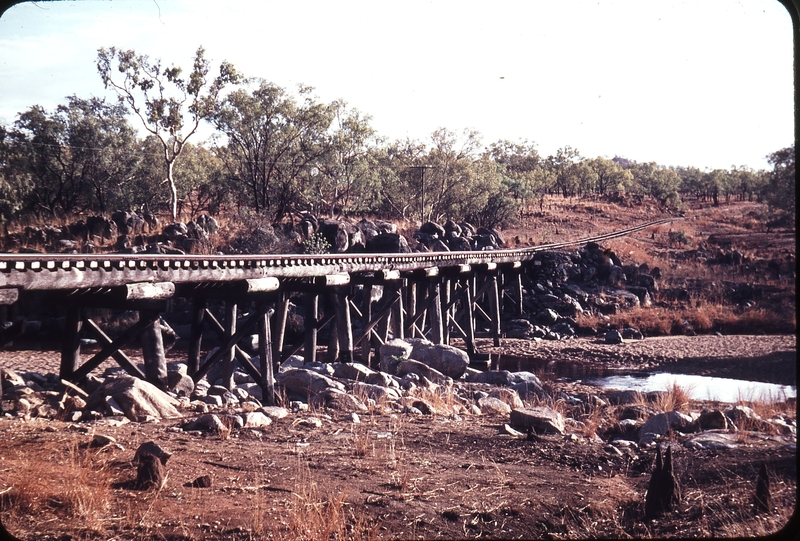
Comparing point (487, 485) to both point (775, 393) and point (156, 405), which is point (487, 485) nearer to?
point (156, 405)

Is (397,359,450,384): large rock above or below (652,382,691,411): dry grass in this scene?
above

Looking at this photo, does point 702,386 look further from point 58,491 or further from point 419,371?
Answer: point 58,491

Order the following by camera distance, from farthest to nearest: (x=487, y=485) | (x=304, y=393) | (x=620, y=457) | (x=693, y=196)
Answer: (x=693, y=196)
(x=304, y=393)
(x=620, y=457)
(x=487, y=485)

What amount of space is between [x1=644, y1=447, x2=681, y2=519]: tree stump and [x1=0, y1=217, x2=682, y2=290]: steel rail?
6451 millimetres

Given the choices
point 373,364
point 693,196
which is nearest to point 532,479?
point 373,364

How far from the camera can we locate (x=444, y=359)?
51.9 ft

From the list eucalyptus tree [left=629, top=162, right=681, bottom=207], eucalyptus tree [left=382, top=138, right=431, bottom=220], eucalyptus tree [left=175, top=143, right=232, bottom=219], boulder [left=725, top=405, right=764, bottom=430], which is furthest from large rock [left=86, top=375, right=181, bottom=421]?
eucalyptus tree [left=629, top=162, right=681, bottom=207]

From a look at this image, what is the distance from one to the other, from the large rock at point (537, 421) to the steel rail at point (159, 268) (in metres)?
4.72

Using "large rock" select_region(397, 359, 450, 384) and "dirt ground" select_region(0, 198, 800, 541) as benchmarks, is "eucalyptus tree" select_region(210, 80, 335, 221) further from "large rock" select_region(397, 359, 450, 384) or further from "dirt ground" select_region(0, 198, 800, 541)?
"dirt ground" select_region(0, 198, 800, 541)

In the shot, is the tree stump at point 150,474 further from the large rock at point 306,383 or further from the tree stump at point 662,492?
the large rock at point 306,383

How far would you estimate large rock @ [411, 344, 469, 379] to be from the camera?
15648mm

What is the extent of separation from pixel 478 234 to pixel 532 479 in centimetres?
2890

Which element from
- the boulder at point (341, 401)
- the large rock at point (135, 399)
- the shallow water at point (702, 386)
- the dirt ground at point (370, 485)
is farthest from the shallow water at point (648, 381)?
the large rock at point (135, 399)

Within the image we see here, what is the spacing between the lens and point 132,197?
34.0 m
